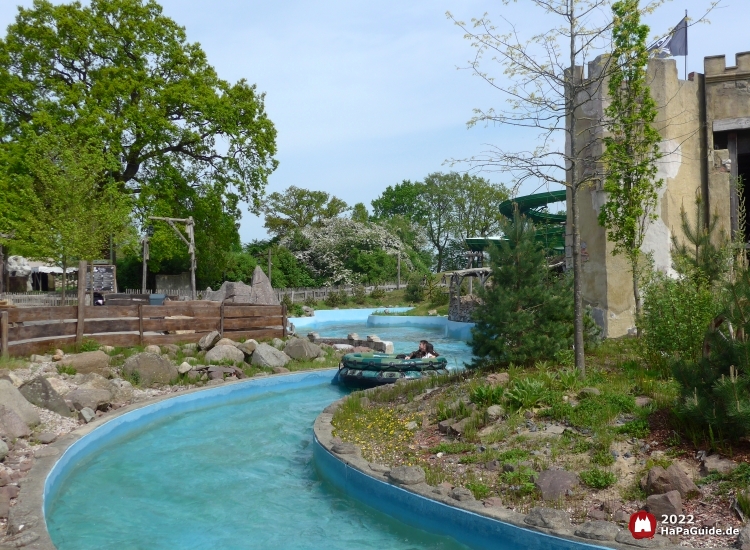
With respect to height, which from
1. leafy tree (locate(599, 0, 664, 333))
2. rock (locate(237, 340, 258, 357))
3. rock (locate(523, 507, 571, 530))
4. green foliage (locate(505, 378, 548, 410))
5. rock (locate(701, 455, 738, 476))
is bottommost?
rock (locate(523, 507, 571, 530))

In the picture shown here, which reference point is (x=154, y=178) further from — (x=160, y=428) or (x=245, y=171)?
(x=160, y=428)

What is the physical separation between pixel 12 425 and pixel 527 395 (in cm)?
611

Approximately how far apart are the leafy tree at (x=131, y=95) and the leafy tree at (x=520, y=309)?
1950 centimetres

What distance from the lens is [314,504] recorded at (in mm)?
6641

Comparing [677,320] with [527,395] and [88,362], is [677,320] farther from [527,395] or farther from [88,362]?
[88,362]

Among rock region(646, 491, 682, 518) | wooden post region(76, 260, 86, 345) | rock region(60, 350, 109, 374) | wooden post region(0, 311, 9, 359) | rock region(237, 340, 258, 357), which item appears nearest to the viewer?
rock region(646, 491, 682, 518)

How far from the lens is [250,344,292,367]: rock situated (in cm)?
1391

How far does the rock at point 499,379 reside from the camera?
7684mm

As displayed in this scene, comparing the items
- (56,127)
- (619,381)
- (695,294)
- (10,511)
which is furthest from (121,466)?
(56,127)

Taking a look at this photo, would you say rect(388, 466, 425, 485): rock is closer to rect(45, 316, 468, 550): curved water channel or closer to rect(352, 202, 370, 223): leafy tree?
rect(45, 316, 468, 550): curved water channel

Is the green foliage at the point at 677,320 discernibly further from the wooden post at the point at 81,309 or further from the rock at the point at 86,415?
the wooden post at the point at 81,309

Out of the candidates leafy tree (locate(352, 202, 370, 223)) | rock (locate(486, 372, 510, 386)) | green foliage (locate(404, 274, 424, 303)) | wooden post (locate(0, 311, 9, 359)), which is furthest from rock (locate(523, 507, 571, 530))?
leafy tree (locate(352, 202, 370, 223))

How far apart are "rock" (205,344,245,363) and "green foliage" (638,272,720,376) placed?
857cm

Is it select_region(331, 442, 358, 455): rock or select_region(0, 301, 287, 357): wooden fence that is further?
select_region(0, 301, 287, 357): wooden fence
